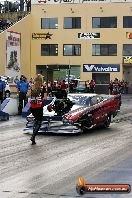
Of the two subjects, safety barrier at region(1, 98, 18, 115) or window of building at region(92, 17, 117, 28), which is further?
window of building at region(92, 17, 117, 28)

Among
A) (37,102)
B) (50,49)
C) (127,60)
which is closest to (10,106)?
(37,102)

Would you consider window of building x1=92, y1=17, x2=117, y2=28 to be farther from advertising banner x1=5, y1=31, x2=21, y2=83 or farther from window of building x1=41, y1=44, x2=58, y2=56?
advertising banner x1=5, y1=31, x2=21, y2=83

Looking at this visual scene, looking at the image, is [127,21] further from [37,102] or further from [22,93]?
[37,102]

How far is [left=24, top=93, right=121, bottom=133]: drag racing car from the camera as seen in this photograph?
53.5 ft

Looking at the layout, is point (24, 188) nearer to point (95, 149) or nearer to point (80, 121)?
point (95, 149)

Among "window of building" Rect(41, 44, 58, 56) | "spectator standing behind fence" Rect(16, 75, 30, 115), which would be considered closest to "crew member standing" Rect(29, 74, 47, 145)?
"spectator standing behind fence" Rect(16, 75, 30, 115)

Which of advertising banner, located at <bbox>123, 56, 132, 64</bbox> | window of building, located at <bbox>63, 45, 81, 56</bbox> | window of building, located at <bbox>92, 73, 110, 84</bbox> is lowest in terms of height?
window of building, located at <bbox>92, 73, 110, 84</bbox>

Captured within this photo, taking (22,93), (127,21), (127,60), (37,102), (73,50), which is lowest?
(22,93)

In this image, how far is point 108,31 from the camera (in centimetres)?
5850

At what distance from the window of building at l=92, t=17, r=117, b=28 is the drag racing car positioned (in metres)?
40.5

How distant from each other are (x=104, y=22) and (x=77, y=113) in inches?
1708

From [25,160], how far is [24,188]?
2.80 metres

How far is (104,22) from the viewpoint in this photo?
5903 cm

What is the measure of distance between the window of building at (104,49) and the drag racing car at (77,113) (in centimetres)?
3972
